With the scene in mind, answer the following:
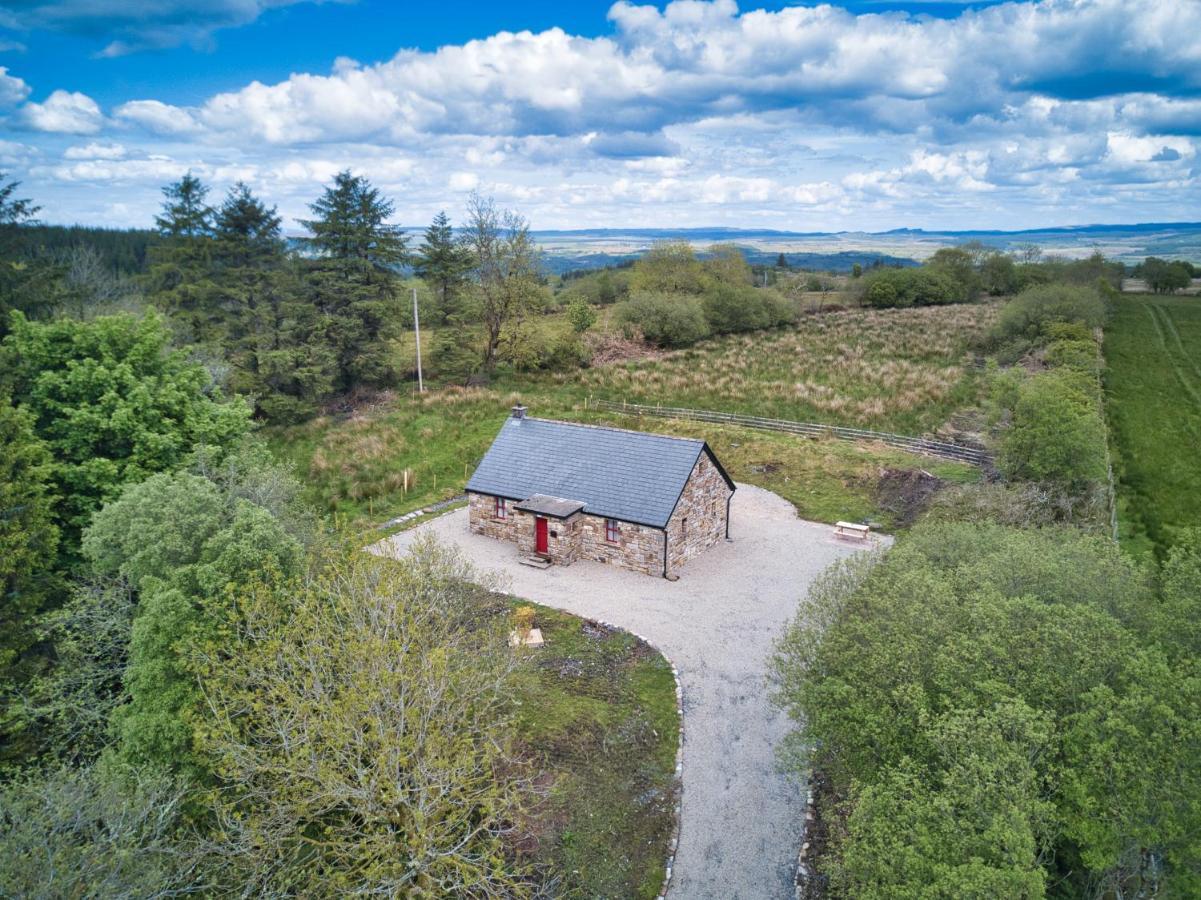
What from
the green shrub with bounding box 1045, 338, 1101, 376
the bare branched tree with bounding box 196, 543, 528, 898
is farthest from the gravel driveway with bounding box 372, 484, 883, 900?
the green shrub with bounding box 1045, 338, 1101, 376

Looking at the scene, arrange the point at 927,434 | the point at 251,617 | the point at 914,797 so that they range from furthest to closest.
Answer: the point at 927,434 → the point at 251,617 → the point at 914,797

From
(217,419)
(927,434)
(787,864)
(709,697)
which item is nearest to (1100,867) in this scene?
(787,864)

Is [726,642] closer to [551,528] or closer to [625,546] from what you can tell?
[625,546]

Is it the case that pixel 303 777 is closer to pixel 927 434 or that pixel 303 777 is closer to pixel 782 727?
pixel 782 727

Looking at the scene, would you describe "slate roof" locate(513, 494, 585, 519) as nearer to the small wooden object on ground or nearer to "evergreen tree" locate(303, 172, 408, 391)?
the small wooden object on ground

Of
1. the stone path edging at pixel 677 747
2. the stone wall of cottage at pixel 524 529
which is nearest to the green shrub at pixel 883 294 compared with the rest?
the stone wall of cottage at pixel 524 529

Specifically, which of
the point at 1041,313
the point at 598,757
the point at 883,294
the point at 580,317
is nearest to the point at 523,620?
the point at 598,757

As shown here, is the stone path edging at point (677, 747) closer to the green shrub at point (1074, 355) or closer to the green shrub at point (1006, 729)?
the green shrub at point (1006, 729)
